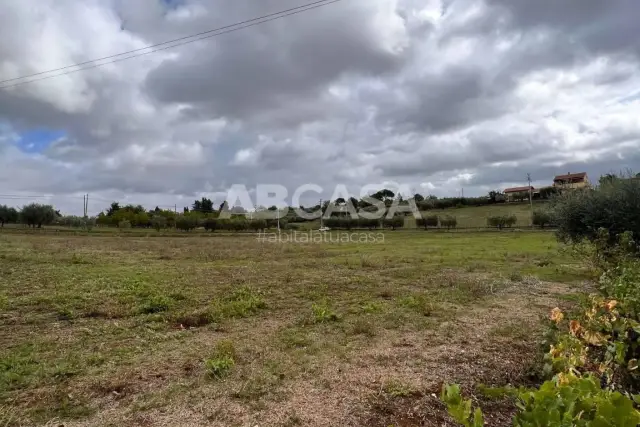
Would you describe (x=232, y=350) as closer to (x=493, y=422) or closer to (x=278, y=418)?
(x=278, y=418)

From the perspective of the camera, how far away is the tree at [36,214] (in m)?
56.7

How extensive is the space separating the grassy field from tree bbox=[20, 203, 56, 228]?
57.8m

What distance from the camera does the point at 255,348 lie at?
4.70 metres

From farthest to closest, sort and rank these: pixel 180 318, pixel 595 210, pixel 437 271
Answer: pixel 437 271 < pixel 595 210 < pixel 180 318

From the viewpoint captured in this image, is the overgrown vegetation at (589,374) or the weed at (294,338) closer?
the overgrown vegetation at (589,374)

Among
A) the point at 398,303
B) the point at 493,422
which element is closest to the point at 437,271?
the point at 398,303

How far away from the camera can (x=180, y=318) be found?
6.13m

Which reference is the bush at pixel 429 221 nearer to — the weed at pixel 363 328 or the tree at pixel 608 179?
the tree at pixel 608 179

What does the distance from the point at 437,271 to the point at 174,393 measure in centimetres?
995

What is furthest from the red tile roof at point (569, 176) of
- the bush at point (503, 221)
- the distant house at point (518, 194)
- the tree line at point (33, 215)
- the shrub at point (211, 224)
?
the tree line at point (33, 215)

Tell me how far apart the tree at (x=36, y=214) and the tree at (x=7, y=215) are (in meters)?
4.54

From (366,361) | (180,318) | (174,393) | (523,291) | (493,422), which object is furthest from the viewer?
(523,291)

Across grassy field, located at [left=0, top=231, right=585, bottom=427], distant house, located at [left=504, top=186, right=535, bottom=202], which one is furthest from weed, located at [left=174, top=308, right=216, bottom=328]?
distant house, located at [left=504, top=186, right=535, bottom=202]

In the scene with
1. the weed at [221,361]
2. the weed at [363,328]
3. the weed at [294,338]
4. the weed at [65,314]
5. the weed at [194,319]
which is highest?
the weed at [65,314]
